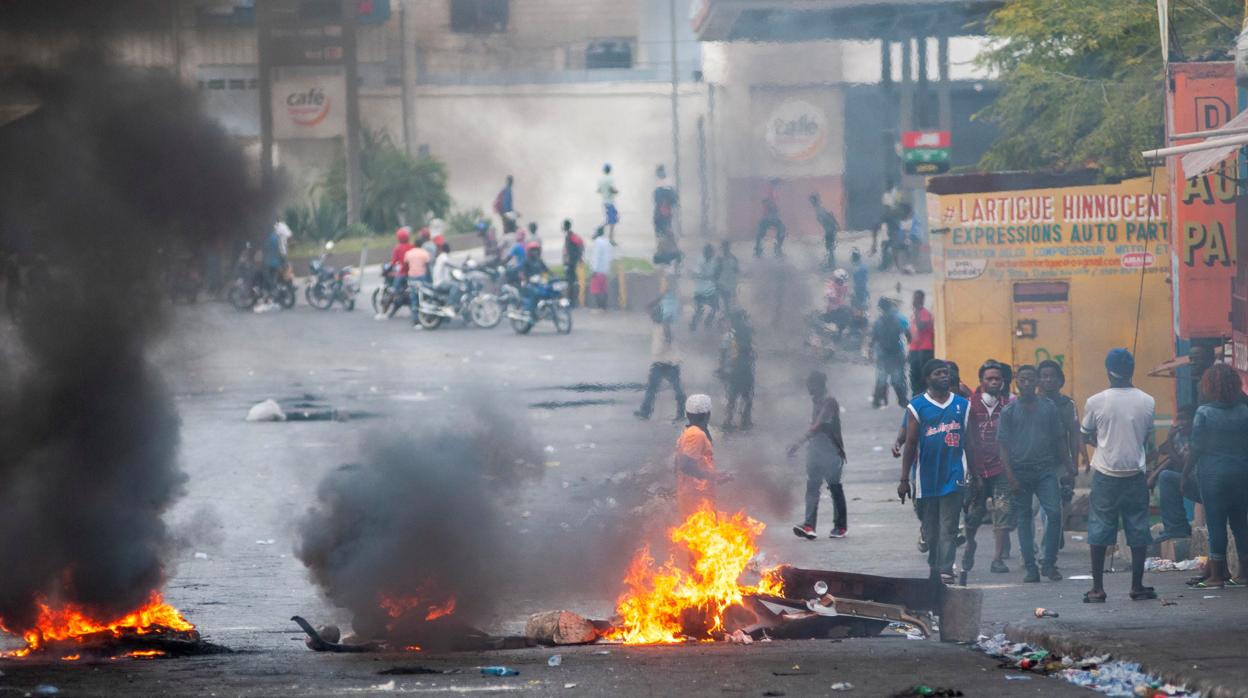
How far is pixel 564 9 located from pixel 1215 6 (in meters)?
13.2

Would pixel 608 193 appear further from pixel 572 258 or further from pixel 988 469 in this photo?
pixel 572 258

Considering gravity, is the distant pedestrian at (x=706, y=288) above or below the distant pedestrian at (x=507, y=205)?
below

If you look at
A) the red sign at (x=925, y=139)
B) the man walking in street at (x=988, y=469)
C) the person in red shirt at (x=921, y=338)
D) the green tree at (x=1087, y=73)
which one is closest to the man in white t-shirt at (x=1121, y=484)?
the man walking in street at (x=988, y=469)

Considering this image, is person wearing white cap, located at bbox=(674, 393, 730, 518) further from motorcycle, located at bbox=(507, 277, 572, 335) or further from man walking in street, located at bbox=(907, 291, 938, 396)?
motorcycle, located at bbox=(507, 277, 572, 335)

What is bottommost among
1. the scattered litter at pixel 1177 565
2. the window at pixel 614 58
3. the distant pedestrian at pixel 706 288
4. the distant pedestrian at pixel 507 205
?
the scattered litter at pixel 1177 565

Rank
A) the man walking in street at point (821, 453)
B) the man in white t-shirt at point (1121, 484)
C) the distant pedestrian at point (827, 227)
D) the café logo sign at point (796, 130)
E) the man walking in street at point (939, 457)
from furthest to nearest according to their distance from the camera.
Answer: the distant pedestrian at point (827, 227) < the café logo sign at point (796, 130) < the man walking in street at point (821, 453) < the man walking in street at point (939, 457) < the man in white t-shirt at point (1121, 484)

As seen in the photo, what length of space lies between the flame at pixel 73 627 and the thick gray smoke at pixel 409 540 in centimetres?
94

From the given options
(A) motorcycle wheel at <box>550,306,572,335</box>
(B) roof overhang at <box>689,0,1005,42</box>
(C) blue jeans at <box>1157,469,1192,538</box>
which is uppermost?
(B) roof overhang at <box>689,0,1005,42</box>

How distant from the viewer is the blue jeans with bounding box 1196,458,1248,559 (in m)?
10.3

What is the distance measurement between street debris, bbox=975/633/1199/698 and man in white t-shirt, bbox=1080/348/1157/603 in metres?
1.28

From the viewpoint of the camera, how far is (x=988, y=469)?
12.0 meters

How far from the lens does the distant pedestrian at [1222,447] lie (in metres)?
10.3

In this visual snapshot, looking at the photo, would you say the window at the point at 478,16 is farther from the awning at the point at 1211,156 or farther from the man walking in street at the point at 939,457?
the man walking in street at the point at 939,457

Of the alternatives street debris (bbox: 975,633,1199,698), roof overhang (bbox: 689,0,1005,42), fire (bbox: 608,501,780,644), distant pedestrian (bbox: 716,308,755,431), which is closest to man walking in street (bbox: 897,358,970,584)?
fire (bbox: 608,501,780,644)
